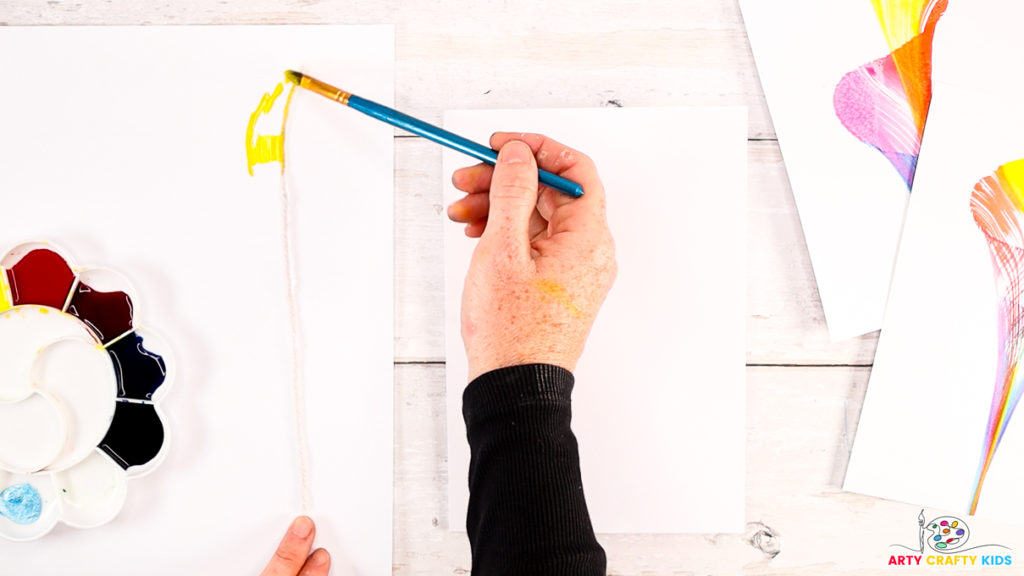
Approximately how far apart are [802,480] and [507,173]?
44cm

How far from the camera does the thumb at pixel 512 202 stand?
52 cm

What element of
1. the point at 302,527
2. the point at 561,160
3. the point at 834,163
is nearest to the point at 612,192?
the point at 561,160

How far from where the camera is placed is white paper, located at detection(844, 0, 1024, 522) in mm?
668

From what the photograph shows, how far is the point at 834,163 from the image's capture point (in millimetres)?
676

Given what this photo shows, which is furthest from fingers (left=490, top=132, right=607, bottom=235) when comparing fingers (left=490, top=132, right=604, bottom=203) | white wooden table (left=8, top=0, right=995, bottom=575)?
white wooden table (left=8, top=0, right=995, bottom=575)

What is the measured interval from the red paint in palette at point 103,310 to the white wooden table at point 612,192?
0.86 feet

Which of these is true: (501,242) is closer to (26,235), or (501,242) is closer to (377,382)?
(377,382)

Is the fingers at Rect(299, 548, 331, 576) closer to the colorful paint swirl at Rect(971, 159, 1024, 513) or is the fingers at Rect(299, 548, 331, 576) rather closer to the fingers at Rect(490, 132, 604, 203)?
the fingers at Rect(490, 132, 604, 203)

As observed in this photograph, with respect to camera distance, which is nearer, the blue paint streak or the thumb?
the thumb

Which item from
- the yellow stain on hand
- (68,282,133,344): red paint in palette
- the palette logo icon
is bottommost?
the palette logo icon

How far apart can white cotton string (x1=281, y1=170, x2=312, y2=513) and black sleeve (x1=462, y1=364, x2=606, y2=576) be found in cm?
24

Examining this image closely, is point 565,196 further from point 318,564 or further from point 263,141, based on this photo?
point 318,564

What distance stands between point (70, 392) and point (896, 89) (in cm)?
86

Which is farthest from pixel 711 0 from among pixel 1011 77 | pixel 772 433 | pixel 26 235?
pixel 26 235
